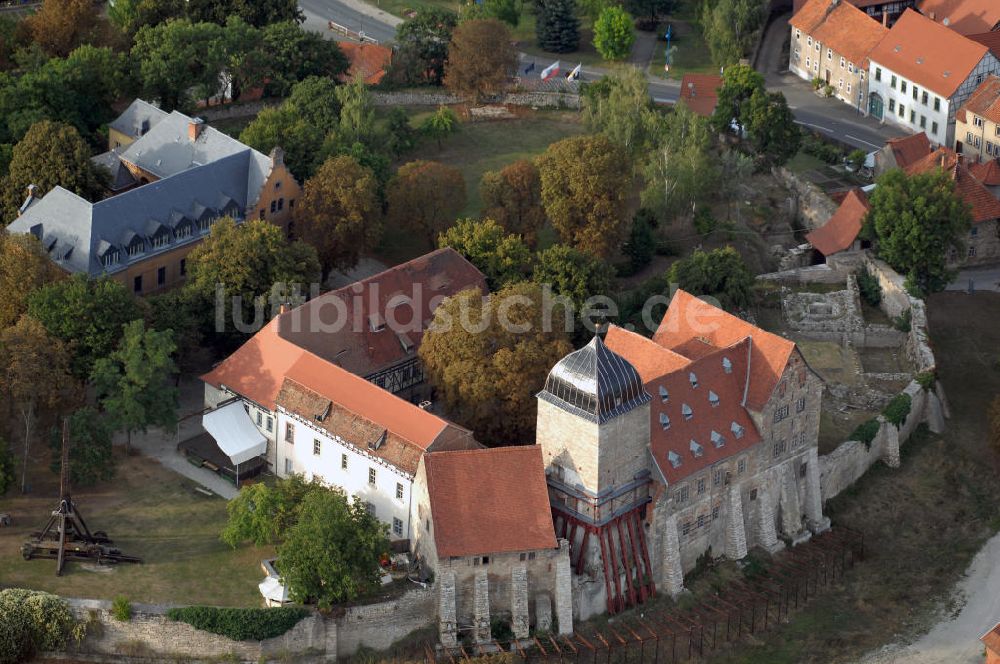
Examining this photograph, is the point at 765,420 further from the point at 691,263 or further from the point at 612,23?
the point at 612,23

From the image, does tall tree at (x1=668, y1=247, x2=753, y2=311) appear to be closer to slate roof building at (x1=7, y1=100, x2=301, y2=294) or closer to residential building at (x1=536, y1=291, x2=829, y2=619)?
residential building at (x1=536, y1=291, x2=829, y2=619)

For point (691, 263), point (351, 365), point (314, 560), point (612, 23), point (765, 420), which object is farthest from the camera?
point (612, 23)

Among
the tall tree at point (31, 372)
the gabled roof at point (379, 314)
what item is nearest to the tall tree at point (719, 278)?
the gabled roof at point (379, 314)

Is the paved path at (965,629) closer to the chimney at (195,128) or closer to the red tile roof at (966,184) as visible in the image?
the red tile roof at (966,184)

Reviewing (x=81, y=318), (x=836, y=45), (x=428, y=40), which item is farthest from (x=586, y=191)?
(x=836, y=45)

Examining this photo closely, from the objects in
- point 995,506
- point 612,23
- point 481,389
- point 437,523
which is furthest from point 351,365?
point 612,23
